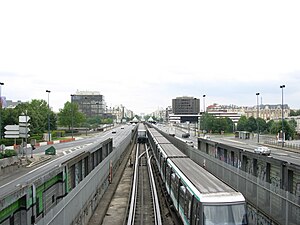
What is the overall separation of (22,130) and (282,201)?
31228mm

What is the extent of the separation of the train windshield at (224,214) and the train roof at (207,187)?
237mm

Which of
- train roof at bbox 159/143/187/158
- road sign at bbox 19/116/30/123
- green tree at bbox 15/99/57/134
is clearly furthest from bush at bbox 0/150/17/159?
green tree at bbox 15/99/57/134

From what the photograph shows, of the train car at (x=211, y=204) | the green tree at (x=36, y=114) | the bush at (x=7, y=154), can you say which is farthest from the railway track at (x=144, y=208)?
the green tree at (x=36, y=114)

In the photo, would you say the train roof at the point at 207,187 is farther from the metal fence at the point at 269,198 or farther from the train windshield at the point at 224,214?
the metal fence at the point at 269,198

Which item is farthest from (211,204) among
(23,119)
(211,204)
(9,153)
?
(9,153)

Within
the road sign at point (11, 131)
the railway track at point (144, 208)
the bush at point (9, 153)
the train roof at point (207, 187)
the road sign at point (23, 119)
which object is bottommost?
the railway track at point (144, 208)

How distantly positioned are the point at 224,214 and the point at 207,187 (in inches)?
71.5

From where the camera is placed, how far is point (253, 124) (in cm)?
12719

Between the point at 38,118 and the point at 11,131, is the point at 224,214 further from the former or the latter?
the point at 38,118

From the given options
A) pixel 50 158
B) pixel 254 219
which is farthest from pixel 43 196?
pixel 50 158

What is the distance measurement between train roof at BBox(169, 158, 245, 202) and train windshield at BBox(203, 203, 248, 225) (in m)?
0.24

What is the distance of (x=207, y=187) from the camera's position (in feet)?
40.9

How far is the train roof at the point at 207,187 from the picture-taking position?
1105 centimetres

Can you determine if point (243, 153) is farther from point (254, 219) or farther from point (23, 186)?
point (23, 186)
